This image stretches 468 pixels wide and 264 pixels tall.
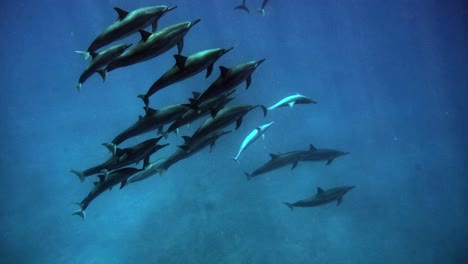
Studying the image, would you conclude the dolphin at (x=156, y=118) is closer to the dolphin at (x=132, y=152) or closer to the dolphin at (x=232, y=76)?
the dolphin at (x=132, y=152)

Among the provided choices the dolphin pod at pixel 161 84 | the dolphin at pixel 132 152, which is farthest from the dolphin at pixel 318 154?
the dolphin at pixel 132 152

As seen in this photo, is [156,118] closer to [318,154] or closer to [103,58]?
[103,58]

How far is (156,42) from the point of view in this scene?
156 inches

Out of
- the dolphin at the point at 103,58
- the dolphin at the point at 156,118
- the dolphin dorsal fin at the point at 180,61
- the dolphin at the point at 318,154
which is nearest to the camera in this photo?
the dolphin dorsal fin at the point at 180,61

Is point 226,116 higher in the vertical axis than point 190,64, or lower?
lower

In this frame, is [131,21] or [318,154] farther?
[318,154]

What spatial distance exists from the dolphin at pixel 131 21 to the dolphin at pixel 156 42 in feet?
0.73

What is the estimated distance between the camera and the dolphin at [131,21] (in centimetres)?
405

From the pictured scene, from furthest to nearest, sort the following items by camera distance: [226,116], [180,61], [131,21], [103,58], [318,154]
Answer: [318,154], [226,116], [103,58], [131,21], [180,61]

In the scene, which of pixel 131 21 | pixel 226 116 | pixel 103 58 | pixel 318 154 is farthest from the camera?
Result: pixel 318 154

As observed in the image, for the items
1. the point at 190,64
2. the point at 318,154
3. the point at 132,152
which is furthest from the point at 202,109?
the point at 318,154

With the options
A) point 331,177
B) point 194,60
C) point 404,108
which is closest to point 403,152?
point 331,177

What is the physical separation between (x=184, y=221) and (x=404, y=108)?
2526cm

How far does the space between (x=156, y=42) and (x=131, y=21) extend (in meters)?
0.44
